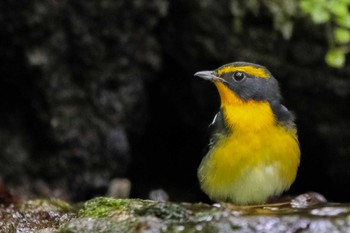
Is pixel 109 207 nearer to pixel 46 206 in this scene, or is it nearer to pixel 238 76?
pixel 46 206

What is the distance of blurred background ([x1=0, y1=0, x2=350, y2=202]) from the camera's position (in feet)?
24.3

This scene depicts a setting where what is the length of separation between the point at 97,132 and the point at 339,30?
274 centimetres

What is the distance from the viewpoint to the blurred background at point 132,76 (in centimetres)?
739

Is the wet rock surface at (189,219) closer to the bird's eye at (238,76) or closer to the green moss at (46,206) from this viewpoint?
the green moss at (46,206)

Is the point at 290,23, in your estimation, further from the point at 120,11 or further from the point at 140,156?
the point at 140,156

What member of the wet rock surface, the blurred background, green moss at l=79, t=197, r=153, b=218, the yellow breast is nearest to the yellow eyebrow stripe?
the yellow breast

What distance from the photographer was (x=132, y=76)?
8039mm

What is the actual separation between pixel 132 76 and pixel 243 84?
8.31ft

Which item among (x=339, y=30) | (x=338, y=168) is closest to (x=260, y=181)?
(x=339, y=30)

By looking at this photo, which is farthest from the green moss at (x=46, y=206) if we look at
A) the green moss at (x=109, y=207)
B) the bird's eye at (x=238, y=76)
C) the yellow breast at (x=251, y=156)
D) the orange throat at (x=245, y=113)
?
the bird's eye at (x=238, y=76)

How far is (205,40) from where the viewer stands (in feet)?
25.3

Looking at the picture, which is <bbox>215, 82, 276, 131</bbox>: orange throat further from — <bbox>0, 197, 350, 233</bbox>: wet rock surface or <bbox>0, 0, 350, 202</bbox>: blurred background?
<bbox>0, 0, 350, 202</bbox>: blurred background

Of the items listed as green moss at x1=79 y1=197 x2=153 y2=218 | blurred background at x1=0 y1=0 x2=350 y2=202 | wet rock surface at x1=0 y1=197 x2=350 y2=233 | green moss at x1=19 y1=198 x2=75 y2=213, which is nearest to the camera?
wet rock surface at x1=0 y1=197 x2=350 y2=233

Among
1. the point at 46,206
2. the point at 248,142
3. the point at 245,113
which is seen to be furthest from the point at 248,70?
the point at 46,206
